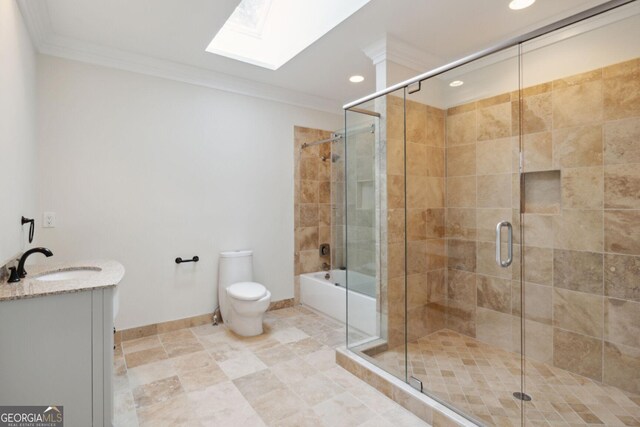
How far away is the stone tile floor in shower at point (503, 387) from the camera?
172 centimetres

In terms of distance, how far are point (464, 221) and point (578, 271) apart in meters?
0.81

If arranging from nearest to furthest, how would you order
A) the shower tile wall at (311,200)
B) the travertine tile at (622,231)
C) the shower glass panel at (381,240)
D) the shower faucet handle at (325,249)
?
the travertine tile at (622,231) → the shower glass panel at (381,240) → the shower tile wall at (311,200) → the shower faucet handle at (325,249)

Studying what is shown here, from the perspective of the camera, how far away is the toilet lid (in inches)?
110

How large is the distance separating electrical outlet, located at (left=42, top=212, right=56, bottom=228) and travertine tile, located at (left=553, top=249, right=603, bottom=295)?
149 inches

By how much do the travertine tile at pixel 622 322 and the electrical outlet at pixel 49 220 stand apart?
400 cm

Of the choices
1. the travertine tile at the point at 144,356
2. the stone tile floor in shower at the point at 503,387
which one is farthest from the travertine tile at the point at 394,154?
the travertine tile at the point at 144,356

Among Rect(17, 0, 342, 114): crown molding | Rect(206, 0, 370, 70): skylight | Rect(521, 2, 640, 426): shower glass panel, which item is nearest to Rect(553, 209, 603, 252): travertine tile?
Rect(521, 2, 640, 426): shower glass panel

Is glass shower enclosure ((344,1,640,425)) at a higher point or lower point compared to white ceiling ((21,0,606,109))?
lower

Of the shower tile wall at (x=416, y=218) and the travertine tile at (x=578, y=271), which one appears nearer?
the travertine tile at (x=578, y=271)

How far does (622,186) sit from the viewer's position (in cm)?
192

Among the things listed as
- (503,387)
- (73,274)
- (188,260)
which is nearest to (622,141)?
(503,387)

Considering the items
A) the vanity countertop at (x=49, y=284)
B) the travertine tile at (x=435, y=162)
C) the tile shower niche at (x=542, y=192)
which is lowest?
the vanity countertop at (x=49, y=284)

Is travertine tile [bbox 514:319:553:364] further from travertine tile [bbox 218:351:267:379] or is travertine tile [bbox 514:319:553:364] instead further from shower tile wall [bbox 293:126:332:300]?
shower tile wall [bbox 293:126:332:300]

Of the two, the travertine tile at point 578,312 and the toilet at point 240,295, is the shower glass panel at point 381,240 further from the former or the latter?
the travertine tile at point 578,312
